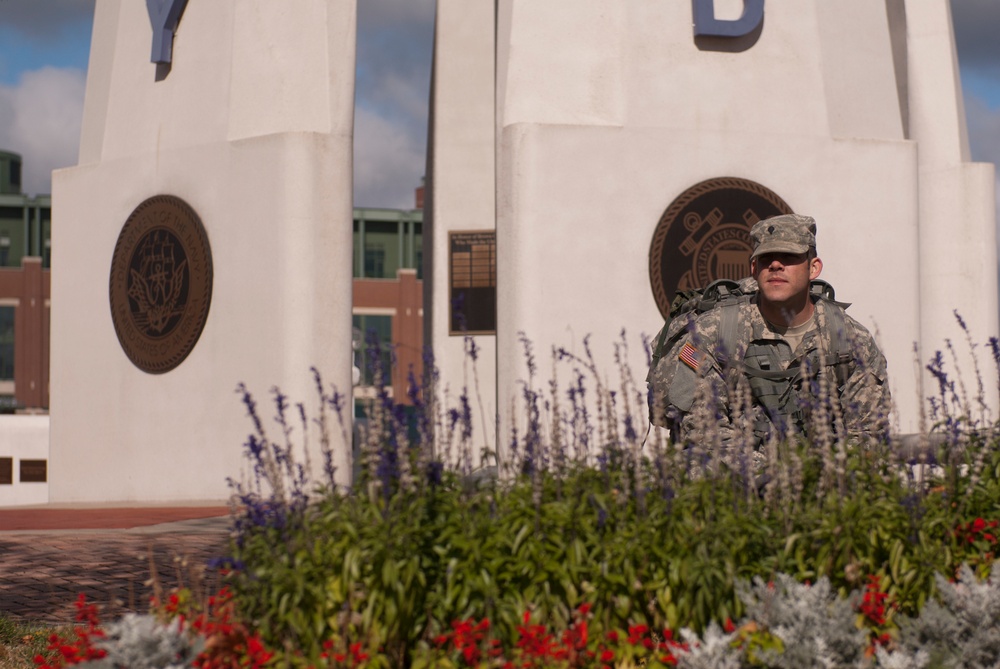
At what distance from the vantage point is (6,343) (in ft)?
171

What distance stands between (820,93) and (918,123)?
4.80 ft

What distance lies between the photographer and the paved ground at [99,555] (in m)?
6.82

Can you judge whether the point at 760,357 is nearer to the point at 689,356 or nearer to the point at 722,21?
the point at 689,356

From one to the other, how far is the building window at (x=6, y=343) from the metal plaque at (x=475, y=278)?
139 ft

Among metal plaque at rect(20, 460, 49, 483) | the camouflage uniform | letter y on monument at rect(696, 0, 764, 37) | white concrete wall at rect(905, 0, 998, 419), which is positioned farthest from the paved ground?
white concrete wall at rect(905, 0, 998, 419)

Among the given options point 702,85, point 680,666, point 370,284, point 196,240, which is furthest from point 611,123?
point 370,284

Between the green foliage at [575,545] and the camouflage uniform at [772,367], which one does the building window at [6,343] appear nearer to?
the camouflage uniform at [772,367]

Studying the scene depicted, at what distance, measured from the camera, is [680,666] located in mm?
3535

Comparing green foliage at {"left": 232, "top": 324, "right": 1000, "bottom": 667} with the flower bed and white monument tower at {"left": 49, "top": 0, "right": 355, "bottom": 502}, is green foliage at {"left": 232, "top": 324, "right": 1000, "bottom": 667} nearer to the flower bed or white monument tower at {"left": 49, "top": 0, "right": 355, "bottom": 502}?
the flower bed

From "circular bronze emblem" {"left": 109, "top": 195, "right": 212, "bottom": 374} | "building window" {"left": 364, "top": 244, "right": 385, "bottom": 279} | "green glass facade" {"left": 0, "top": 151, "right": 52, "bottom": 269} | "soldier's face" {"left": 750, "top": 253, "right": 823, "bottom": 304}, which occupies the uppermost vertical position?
"green glass facade" {"left": 0, "top": 151, "right": 52, "bottom": 269}

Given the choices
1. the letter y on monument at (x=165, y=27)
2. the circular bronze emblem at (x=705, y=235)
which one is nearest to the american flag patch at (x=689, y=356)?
the circular bronze emblem at (x=705, y=235)

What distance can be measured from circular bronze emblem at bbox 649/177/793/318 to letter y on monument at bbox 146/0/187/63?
5.94 m

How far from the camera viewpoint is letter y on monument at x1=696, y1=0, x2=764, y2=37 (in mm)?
11602

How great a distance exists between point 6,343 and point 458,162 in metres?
42.7
